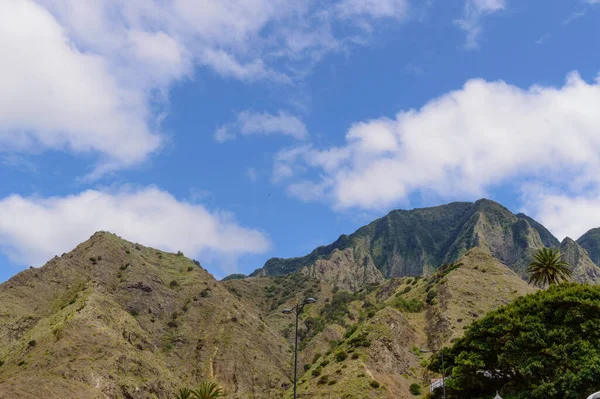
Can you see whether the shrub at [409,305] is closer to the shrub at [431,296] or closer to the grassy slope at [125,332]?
the shrub at [431,296]

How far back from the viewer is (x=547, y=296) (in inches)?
1711

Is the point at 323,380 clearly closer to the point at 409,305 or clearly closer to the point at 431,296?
the point at 409,305

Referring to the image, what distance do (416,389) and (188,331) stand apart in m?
46.9

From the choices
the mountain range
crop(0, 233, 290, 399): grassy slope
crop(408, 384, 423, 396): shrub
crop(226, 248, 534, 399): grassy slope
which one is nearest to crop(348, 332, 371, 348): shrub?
crop(226, 248, 534, 399): grassy slope

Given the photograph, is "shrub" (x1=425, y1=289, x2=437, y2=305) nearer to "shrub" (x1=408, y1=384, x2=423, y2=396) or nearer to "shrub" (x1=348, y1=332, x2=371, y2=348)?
"shrub" (x1=348, y1=332, x2=371, y2=348)

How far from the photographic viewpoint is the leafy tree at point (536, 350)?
37.6 m

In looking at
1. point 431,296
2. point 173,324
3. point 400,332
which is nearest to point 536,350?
point 400,332

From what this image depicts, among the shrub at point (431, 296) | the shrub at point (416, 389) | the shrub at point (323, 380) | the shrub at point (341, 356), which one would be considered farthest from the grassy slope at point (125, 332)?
the shrub at point (431, 296)

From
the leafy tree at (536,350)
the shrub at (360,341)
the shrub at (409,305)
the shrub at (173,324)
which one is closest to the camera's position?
the leafy tree at (536,350)

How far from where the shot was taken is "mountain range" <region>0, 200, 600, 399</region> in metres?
66.5

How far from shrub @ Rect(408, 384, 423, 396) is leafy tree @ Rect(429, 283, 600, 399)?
21.6 m

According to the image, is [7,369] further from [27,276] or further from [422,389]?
[422,389]

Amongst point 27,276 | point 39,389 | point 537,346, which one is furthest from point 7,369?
point 537,346

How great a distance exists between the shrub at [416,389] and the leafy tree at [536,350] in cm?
2158
